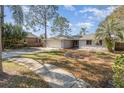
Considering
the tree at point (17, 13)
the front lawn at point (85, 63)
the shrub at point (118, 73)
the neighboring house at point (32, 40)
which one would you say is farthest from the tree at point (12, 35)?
the shrub at point (118, 73)

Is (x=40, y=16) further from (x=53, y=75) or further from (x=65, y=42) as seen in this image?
(x=53, y=75)

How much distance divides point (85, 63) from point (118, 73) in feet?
4.41

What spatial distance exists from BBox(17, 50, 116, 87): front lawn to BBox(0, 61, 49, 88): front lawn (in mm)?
869

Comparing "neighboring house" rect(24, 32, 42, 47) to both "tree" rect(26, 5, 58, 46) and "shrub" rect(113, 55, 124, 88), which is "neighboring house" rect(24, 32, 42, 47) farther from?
"shrub" rect(113, 55, 124, 88)

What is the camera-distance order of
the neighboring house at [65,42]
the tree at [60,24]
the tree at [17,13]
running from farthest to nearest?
the neighboring house at [65,42] < the tree at [60,24] < the tree at [17,13]

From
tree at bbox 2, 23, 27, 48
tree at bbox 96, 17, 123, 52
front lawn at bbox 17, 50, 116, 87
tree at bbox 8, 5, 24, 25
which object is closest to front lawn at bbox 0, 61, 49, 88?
front lawn at bbox 17, 50, 116, 87

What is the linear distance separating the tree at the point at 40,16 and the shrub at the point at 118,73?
2.91 meters

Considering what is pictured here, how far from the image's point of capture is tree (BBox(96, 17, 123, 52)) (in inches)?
385

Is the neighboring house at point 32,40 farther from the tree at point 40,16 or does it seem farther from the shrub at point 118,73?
the shrub at point 118,73

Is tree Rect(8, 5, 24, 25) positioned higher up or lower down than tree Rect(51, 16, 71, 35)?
higher up

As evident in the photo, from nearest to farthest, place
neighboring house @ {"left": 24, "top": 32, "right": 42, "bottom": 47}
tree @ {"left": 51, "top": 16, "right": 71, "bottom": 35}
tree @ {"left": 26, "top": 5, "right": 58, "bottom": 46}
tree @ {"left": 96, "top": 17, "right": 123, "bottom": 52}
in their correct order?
tree @ {"left": 26, "top": 5, "right": 58, "bottom": 46} → tree @ {"left": 51, "top": 16, "right": 71, "bottom": 35} → neighboring house @ {"left": 24, "top": 32, "right": 42, "bottom": 47} → tree @ {"left": 96, "top": 17, "right": 123, "bottom": 52}

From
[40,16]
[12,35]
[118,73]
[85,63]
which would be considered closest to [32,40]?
[40,16]

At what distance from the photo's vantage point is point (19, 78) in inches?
266

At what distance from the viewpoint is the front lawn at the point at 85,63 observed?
7125 mm
